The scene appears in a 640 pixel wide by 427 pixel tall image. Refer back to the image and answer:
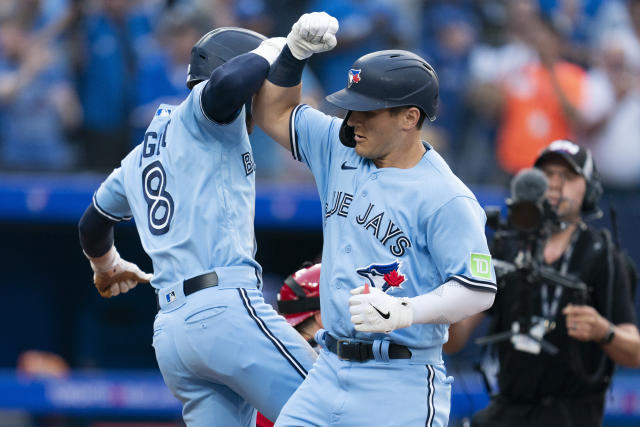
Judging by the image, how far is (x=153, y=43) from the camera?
8.14 meters

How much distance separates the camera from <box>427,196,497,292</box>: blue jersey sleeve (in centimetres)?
365

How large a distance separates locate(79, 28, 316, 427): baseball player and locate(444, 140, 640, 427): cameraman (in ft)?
4.52

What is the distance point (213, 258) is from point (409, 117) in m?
0.88

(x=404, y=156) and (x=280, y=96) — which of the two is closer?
(x=404, y=156)

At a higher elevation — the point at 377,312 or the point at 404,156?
the point at 404,156

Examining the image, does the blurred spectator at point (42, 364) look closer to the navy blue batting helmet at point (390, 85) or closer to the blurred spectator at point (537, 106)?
the blurred spectator at point (537, 106)

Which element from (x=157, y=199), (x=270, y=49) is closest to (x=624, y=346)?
(x=270, y=49)

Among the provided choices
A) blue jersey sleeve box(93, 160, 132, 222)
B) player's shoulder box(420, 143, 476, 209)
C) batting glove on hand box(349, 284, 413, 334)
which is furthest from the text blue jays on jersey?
blue jersey sleeve box(93, 160, 132, 222)

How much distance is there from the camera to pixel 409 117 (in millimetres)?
3865

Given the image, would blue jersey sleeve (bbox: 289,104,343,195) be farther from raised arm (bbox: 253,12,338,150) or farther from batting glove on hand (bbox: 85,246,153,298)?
batting glove on hand (bbox: 85,246,153,298)

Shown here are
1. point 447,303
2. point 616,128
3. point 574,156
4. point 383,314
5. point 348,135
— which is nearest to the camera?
point 383,314

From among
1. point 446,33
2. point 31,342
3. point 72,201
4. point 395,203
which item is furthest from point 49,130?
point 395,203

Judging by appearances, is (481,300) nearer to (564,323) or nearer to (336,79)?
(564,323)

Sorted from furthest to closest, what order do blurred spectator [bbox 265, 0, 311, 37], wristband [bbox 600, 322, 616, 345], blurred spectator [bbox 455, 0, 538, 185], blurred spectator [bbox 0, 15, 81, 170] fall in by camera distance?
1. blurred spectator [bbox 265, 0, 311, 37]
2. blurred spectator [bbox 455, 0, 538, 185]
3. blurred spectator [bbox 0, 15, 81, 170]
4. wristband [bbox 600, 322, 616, 345]
